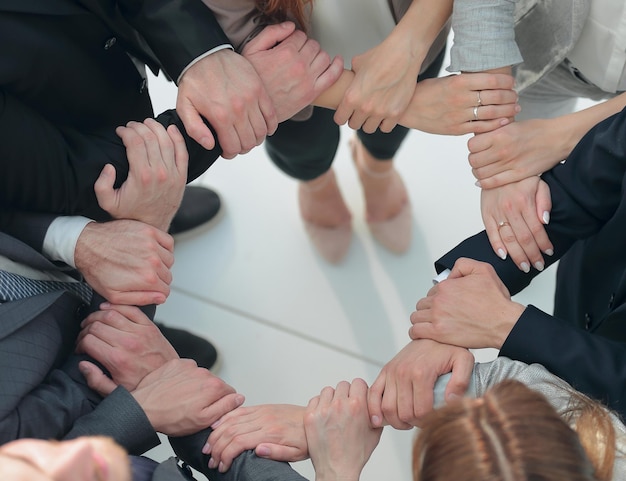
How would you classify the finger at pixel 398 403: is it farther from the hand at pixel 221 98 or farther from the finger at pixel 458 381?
the hand at pixel 221 98

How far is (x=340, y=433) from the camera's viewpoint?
1088mm

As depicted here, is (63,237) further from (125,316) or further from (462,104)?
(462,104)

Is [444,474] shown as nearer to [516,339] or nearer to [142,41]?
[516,339]

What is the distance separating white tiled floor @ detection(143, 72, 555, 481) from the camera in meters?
1.82

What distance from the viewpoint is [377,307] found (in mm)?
1901

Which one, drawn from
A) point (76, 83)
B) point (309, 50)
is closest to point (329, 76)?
point (309, 50)

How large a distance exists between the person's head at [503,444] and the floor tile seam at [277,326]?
1010 mm

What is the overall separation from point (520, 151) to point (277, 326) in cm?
89

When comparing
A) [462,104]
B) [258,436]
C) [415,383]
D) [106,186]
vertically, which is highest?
[462,104]

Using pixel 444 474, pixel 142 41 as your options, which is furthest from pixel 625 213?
pixel 142 41

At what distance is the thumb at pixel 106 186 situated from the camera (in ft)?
3.76

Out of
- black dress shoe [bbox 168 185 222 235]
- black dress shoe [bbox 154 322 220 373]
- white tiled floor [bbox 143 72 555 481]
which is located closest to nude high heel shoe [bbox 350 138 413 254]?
white tiled floor [bbox 143 72 555 481]

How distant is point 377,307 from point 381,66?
2.63 feet

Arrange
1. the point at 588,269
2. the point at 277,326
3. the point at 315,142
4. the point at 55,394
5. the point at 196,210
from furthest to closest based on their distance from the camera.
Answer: the point at 196,210, the point at 277,326, the point at 315,142, the point at 588,269, the point at 55,394
